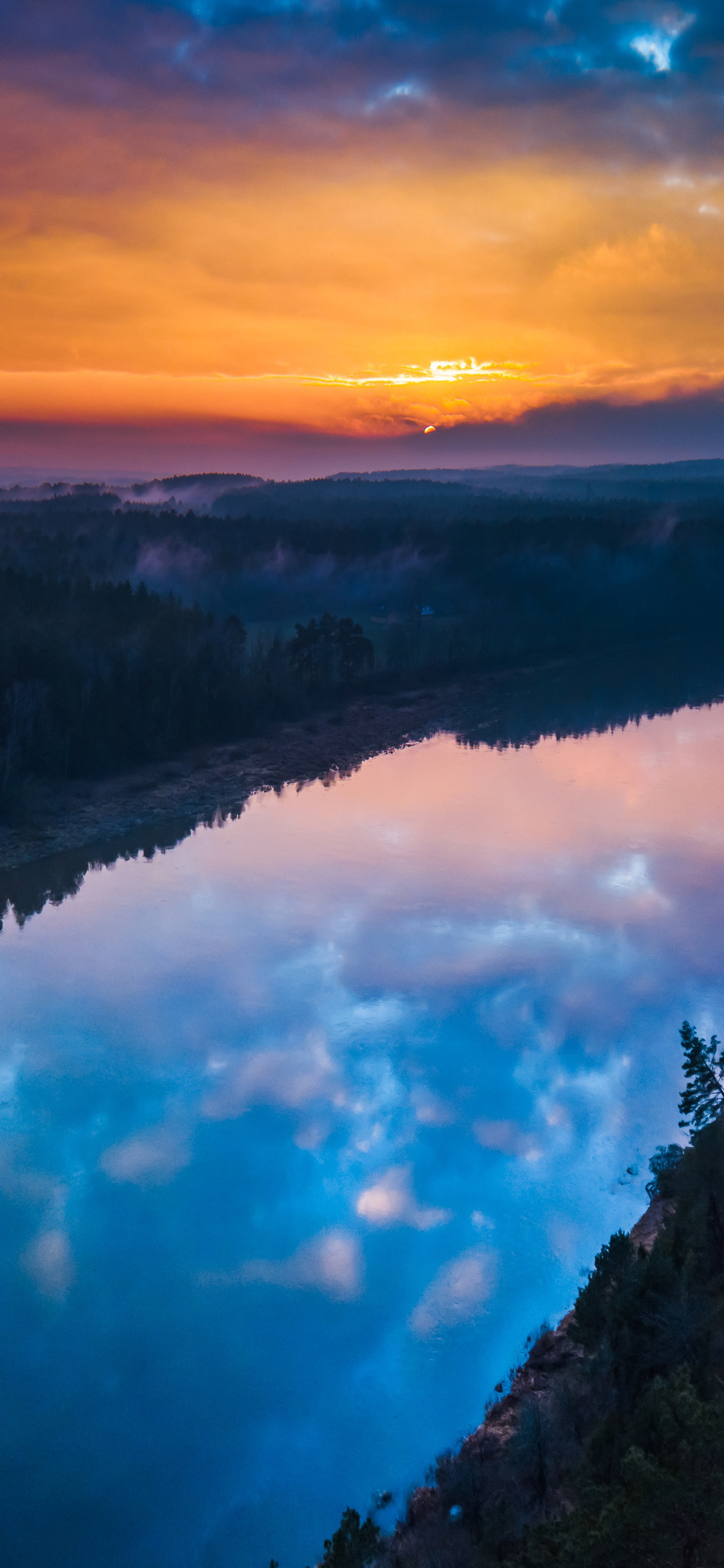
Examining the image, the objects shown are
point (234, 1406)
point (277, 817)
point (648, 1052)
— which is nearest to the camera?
point (234, 1406)

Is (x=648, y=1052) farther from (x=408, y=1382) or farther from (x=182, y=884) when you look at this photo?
(x=182, y=884)

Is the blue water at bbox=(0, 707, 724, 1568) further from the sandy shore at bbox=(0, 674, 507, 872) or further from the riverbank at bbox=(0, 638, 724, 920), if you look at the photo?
the sandy shore at bbox=(0, 674, 507, 872)

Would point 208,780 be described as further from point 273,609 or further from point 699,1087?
point 273,609

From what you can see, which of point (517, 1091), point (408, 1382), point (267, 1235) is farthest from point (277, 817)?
point (408, 1382)

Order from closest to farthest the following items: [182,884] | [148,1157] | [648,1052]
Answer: [148,1157] → [648,1052] → [182,884]

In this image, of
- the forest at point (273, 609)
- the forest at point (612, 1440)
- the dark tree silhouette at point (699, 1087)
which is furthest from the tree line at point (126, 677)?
the forest at point (612, 1440)

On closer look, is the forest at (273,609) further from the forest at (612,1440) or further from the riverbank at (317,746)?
the forest at (612,1440)
